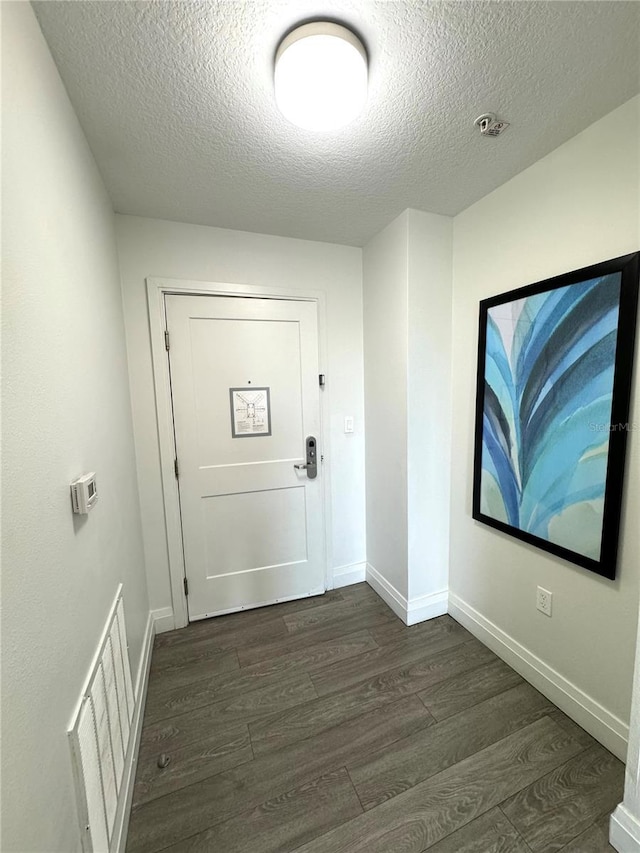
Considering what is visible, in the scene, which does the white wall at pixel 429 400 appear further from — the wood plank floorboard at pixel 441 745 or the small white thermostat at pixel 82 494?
the small white thermostat at pixel 82 494

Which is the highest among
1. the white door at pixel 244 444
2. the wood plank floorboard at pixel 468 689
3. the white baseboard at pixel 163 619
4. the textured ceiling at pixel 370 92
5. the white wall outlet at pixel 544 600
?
the textured ceiling at pixel 370 92

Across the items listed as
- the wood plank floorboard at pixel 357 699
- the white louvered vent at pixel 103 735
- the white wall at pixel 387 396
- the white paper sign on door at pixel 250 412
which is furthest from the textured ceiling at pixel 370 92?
the wood plank floorboard at pixel 357 699

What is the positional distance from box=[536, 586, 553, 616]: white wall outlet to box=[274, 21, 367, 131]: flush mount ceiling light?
203 centimetres

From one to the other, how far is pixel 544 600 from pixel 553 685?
0.37 metres

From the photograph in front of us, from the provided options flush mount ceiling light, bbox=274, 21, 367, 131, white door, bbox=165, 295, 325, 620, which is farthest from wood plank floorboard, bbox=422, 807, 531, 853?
flush mount ceiling light, bbox=274, 21, 367, 131

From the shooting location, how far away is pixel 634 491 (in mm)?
1202

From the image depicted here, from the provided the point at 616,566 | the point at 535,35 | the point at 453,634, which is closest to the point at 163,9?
the point at 535,35

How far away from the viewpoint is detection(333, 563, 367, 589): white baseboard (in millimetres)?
2434

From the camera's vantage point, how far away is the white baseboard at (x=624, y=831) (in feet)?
3.23

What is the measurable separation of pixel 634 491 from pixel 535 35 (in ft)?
4.77

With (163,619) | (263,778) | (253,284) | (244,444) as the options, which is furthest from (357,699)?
(253,284)

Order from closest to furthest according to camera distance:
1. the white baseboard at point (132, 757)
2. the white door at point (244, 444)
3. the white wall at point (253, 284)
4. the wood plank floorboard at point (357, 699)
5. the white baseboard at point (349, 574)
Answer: the white baseboard at point (132, 757)
the wood plank floorboard at point (357, 699)
the white wall at point (253, 284)
the white door at point (244, 444)
the white baseboard at point (349, 574)

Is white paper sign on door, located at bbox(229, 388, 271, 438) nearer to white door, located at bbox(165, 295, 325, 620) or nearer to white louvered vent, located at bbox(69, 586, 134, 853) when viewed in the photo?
white door, located at bbox(165, 295, 325, 620)

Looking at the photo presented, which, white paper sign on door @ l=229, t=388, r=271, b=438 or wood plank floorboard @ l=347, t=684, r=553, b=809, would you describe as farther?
white paper sign on door @ l=229, t=388, r=271, b=438
